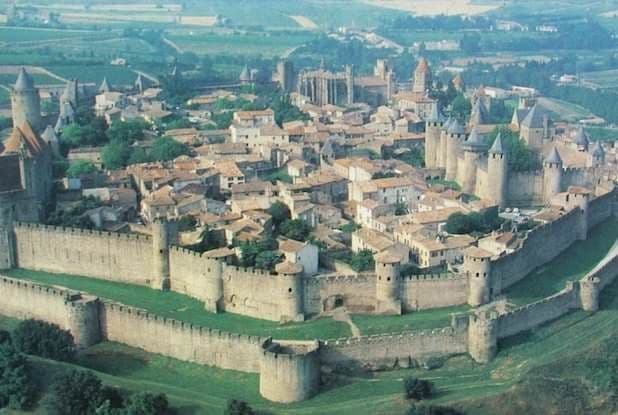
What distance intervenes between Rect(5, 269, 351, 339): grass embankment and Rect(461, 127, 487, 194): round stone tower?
16.8 m

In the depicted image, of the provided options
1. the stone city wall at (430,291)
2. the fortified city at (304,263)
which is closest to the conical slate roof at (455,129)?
the fortified city at (304,263)

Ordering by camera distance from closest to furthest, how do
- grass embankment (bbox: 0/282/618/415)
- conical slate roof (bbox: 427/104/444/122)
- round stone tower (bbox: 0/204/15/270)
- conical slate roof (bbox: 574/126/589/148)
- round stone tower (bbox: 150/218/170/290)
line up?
grass embankment (bbox: 0/282/618/415) < round stone tower (bbox: 150/218/170/290) < round stone tower (bbox: 0/204/15/270) < conical slate roof (bbox: 427/104/444/122) < conical slate roof (bbox: 574/126/589/148)

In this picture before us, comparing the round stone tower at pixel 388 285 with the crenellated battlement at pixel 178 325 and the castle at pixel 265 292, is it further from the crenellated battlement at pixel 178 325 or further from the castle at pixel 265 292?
the crenellated battlement at pixel 178 325

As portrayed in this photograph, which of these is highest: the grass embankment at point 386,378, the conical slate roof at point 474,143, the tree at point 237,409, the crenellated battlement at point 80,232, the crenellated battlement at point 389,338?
the conical slate roof at point 474,143

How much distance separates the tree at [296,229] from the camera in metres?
42.9

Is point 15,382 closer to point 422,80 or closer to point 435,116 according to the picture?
point 435,116

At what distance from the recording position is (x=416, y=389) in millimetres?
32219

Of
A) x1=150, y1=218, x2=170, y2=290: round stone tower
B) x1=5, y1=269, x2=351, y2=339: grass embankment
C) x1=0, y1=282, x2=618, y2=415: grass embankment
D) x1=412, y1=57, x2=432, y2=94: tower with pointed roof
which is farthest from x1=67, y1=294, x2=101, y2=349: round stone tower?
x1=412, y1=57, x2=432, y2=94: tower with pointed roof

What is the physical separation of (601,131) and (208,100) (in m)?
32.8

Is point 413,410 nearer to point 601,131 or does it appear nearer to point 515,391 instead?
point 515,391

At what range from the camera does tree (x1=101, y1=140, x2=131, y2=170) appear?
5656 centimetres

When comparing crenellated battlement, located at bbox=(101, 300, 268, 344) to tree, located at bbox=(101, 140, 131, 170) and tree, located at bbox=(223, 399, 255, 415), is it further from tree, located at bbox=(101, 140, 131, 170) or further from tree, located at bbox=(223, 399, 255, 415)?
tree, located at bbox=(101, 140, 131, 170)

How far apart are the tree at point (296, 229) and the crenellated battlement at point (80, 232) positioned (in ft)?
19.1

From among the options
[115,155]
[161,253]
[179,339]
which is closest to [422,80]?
[115,155]
